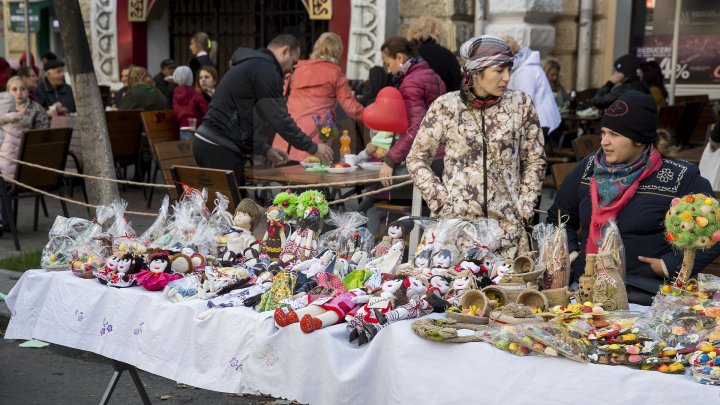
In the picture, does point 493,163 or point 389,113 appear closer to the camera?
point 493,163

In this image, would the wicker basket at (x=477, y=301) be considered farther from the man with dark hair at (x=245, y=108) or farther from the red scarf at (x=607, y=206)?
the man with dark hair at (x=245, y=108)

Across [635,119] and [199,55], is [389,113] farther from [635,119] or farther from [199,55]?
[199,55]

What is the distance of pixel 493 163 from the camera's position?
181 inches

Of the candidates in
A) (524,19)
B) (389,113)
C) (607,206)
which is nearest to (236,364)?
(607,206)

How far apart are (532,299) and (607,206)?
68cm

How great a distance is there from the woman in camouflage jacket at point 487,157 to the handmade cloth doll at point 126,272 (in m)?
1.40

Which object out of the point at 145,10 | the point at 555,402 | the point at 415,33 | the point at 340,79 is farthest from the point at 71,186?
the point at 555,402

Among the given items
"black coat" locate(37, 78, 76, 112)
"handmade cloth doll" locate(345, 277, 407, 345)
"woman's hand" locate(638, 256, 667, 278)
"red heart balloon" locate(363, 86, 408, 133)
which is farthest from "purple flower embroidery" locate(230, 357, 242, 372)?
"black coat" locate(37, 78, 76, 112)

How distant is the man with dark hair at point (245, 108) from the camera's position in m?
6.84

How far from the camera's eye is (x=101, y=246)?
443 centimetres

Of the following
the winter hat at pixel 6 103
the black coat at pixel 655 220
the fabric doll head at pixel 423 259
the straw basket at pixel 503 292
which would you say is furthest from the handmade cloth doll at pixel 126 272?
the winter hat at pixel 6 103

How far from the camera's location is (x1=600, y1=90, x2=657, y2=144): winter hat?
3842mm

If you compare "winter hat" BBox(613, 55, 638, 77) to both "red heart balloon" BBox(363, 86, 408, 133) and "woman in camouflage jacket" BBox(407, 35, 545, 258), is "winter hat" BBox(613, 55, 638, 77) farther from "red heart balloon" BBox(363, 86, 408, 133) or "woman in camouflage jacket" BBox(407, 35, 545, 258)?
"woman in camouflage jacket" BBox(407, 35, 545, 258)

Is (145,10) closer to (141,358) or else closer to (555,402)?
(141,358)
